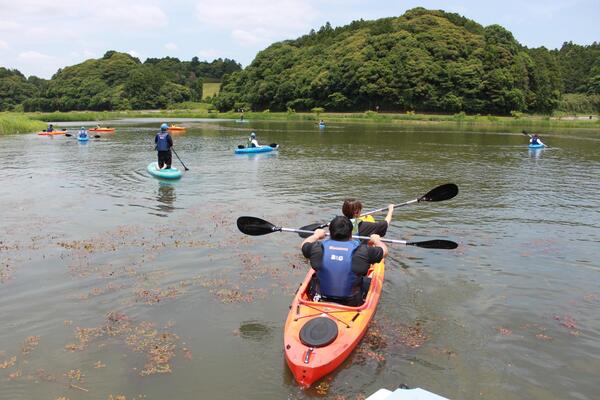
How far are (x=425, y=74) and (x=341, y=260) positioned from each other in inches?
3931

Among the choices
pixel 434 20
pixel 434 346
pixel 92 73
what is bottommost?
pixel 434 346

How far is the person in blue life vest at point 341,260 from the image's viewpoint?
6.76m

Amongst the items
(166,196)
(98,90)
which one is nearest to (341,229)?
(166,196)

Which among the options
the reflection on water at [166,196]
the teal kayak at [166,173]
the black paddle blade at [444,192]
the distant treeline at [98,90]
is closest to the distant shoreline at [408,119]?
the teal kayak at [166,173]

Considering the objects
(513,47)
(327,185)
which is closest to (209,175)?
(327,185)

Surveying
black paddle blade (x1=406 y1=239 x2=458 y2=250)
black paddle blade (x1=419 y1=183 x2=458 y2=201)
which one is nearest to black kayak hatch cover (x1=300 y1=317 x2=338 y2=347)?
black paddle blade (x1=406 y1=239 x2=458 y2=250)

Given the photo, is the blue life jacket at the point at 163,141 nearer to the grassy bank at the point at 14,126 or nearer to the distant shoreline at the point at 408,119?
the grassy bank at the point at 14,126

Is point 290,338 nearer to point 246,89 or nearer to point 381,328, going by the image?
point 381,328

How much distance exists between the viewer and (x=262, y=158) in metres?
29.6

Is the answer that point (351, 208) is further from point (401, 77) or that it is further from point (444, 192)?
point (401, 77)

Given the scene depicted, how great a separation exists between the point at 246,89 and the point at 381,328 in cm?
12596

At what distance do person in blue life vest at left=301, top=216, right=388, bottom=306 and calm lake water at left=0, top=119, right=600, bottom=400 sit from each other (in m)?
0.83

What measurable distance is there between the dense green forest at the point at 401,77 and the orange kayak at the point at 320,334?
93219 millimetres

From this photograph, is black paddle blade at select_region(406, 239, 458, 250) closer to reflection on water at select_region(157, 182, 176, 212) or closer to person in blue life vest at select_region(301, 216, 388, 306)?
person in blue life vest at select_region(301, 216, 388, 306)
